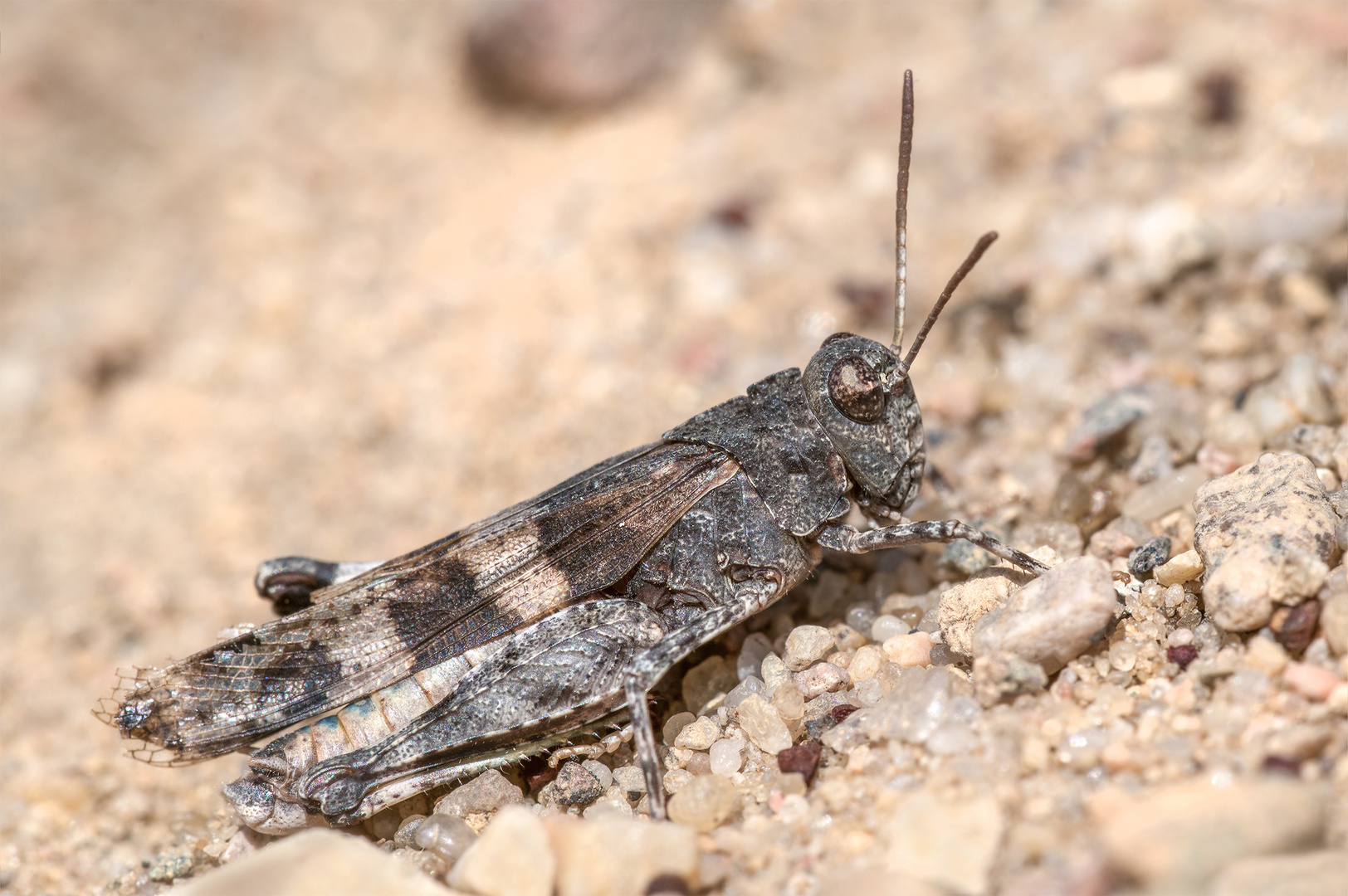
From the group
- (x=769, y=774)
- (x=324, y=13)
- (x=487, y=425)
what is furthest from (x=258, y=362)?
(x=769, y=774)

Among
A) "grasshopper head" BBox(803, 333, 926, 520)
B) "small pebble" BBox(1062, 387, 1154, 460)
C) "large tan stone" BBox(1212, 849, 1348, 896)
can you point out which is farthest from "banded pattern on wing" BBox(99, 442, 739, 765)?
"large tan stone" BBox(1212, 849, 1348, 896)

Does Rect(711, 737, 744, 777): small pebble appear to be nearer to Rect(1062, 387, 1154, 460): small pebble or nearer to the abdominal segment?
the abdominal segment

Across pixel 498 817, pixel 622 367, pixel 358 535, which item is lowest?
pixel 498 817

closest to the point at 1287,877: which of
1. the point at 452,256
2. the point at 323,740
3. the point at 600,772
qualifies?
the point at 600,772

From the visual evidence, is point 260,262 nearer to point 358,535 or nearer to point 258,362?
point 258,362

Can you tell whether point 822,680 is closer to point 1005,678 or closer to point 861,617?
point 861,617

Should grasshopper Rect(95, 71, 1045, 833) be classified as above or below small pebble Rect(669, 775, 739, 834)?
above
